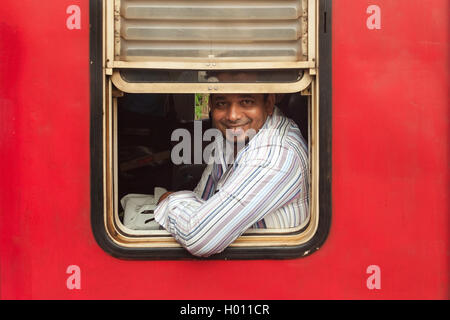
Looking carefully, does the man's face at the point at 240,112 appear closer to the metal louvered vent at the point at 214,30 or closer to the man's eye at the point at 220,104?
the man's eye at the point at 220,104

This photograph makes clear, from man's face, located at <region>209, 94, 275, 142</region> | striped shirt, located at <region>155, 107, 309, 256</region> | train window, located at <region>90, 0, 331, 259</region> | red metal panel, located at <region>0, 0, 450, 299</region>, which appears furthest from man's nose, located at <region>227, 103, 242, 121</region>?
red metal panel, located at <region>0, 0, 450, 299</region>

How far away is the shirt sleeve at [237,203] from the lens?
1.91m

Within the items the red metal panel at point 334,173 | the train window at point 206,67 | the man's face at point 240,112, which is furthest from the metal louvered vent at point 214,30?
the man's face at point 240,112

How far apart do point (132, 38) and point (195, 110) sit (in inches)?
29.6

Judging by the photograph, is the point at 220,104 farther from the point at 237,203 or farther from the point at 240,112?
the point at 237,203

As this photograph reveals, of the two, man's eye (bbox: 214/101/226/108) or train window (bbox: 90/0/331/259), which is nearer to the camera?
train window (bbox: 90/0/331/259)

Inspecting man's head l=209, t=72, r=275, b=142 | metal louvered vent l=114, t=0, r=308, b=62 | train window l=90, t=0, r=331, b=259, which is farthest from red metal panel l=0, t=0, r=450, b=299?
man's head l=209, t=72, r=275, b=142

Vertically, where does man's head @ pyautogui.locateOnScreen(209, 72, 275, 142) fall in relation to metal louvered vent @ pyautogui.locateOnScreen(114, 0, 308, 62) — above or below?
below

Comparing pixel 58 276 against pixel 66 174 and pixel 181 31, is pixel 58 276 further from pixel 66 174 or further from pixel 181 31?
pixel 181 31

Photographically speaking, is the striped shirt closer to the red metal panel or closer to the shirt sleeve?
the shirt sleeve

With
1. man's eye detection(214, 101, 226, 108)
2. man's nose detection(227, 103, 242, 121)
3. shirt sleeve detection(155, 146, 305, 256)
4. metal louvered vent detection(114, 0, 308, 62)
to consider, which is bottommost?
shirt sleeve detection(155, 146, 305, 256)

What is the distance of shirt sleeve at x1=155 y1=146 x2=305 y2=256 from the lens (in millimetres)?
1908

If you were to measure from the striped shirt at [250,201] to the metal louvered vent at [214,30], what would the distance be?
358mm

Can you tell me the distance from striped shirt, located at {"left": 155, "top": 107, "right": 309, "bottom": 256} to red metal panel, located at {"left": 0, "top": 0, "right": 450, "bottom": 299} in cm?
13
